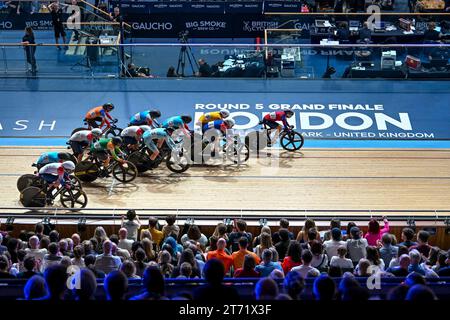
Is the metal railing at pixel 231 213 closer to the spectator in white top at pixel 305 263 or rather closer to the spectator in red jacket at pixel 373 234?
the spectator in red jacket at pixel 373 234

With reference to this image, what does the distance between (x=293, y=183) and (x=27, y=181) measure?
18.8ft

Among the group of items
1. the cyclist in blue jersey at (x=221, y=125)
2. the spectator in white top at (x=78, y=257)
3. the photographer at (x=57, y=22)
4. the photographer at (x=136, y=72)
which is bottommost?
the spectator in white top at (x=78, y=257)

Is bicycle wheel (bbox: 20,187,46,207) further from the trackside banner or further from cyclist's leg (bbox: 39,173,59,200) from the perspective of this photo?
the trackside banner

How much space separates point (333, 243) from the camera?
1220 cm

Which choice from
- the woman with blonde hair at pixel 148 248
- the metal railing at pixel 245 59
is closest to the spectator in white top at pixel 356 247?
the woman with blonde hair at pixel 148 248

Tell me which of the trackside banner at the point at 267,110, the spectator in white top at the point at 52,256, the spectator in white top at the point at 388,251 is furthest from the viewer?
the trackside banner at the point at 267,110

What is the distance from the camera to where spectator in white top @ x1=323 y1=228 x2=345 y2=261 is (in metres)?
12.1

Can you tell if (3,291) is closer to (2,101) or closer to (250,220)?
(250,220)

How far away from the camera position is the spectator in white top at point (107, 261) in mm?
11109

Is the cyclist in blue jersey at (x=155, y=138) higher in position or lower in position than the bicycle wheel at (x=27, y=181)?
higher

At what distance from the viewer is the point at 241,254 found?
11445 millimetres

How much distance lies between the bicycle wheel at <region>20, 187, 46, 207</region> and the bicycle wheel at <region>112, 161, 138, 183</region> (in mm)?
1800

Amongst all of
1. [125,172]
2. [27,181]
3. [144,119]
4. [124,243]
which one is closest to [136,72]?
[144,119]

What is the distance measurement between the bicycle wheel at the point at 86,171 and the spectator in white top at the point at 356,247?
6489 millimetres
